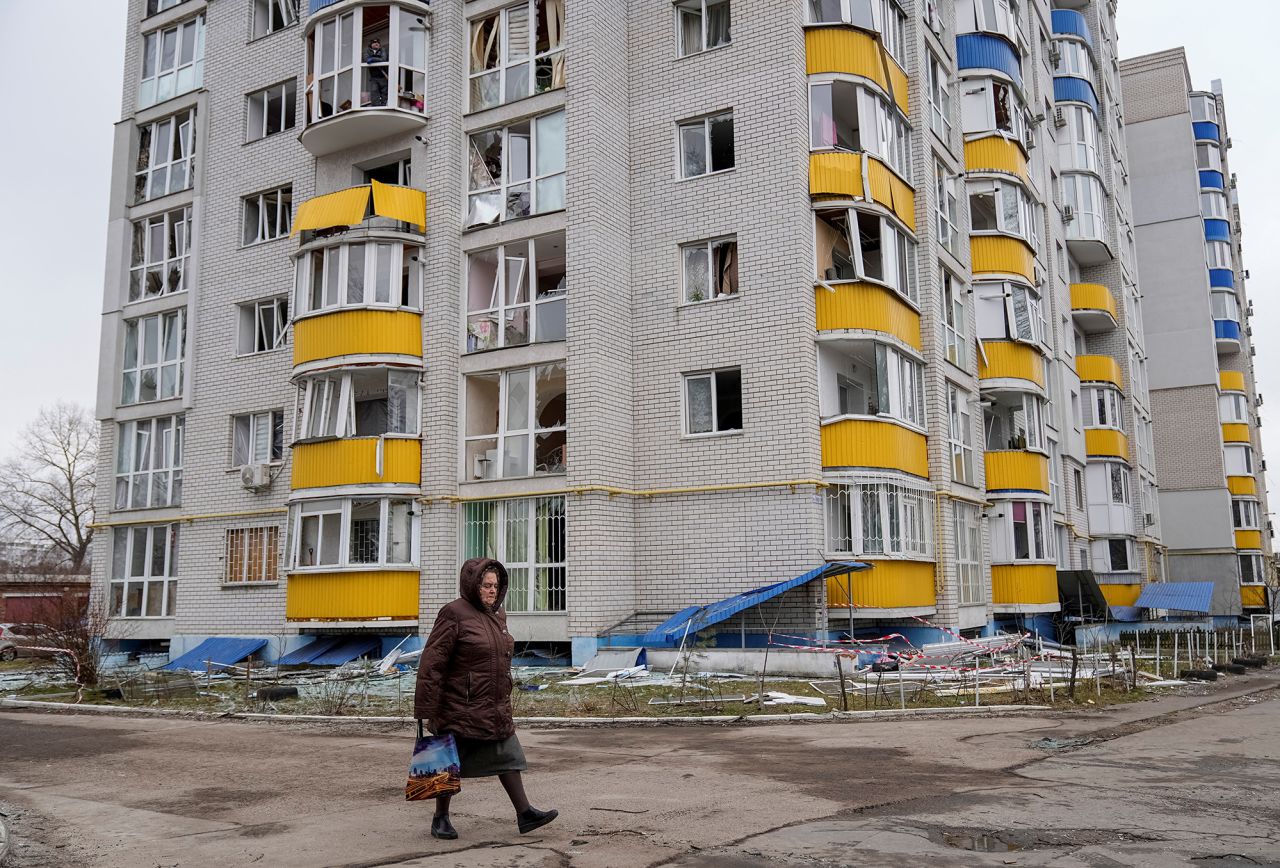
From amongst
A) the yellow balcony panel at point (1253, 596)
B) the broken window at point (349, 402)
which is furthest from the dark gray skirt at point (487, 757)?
the yellow balcony panel at point (1253, 596)

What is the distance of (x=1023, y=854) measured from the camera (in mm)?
5988

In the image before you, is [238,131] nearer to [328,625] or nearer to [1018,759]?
[328,625]

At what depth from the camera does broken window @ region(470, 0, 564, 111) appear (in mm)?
22156

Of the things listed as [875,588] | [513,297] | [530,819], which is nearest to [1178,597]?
[875,588]

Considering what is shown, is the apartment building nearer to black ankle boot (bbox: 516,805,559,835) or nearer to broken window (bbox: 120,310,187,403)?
broken window (bbox: 120,310,187,403)

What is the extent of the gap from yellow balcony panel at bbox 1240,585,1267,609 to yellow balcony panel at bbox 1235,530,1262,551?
1.53 m

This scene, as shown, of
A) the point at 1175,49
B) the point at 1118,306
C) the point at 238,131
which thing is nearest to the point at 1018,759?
the point at 238,131

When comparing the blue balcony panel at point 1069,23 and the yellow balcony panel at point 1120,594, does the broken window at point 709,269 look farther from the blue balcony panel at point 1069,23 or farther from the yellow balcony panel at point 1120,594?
→ the blue balcony panel at point 1069,23

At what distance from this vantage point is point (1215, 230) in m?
45.9

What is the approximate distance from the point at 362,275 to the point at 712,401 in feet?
24.6

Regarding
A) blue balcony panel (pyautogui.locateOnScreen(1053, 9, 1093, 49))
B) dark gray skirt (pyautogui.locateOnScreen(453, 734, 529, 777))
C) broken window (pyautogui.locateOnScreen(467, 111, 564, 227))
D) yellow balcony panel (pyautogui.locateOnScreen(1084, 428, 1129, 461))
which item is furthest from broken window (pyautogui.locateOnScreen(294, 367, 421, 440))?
blue balcony panel (pyautogui.locateOnScreen(1053, 9, 1093, 49))

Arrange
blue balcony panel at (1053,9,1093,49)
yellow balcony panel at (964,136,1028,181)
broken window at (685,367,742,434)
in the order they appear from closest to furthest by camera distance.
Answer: broken window at (685,367,742,434) < yellow balcony panel at (964,136,1028,181) < blue balcony panel at (1053,9,1093,49)

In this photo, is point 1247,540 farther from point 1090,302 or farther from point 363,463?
point 363,463

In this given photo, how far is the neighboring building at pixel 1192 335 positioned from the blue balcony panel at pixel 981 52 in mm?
19555
